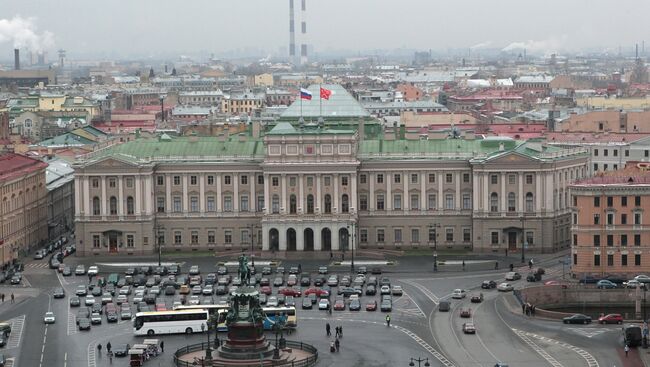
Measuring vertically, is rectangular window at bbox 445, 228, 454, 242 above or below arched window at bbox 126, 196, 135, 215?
below

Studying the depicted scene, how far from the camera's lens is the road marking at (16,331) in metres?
86.7

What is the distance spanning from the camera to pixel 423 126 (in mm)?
182250

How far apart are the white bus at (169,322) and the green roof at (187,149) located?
37223 millimetres

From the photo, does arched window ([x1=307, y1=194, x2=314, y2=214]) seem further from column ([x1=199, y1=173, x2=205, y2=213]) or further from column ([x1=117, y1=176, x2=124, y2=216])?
column ([x1=117, y1=176, x2=124, y2=216])

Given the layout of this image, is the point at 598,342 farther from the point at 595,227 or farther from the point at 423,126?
the point at 423,126

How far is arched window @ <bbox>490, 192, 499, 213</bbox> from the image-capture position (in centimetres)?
12394

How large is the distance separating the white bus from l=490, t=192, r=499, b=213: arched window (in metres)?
39.0

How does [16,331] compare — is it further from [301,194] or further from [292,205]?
[292,205]

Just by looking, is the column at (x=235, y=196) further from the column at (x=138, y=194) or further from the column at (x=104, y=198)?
the column at (x=104, y=198)

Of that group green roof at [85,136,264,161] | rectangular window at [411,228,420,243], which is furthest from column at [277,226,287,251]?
rectangular window at [411,228,420,243]

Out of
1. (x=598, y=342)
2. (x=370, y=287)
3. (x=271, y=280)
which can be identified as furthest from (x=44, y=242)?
(x=598, y=342)

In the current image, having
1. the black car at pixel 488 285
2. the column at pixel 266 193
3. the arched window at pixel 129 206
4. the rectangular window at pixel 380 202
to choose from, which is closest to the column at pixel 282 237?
the column at pixel 266 193

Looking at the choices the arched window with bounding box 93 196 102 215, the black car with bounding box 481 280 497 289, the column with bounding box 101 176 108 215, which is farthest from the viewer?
the arched window with bounding box 93 196 102 215

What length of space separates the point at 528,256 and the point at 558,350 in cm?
3818
